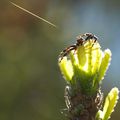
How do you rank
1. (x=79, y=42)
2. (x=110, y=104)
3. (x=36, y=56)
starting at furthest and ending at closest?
1. (x=36, y=56)
2. (x=79, y=42)
3. (x=110, y=104)

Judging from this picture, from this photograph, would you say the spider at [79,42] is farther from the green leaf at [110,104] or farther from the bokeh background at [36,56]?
the bokeh background at [36,56]

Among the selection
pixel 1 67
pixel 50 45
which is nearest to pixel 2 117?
pixel 1 67

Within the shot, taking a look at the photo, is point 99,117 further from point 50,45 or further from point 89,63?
point 50,45

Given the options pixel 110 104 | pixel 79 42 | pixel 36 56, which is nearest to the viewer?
pixel 110 104

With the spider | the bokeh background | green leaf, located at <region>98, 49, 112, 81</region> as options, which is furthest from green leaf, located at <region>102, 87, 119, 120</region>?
the bokeh background

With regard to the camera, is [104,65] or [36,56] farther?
[36,56]

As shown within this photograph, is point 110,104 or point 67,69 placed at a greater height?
point 67,69

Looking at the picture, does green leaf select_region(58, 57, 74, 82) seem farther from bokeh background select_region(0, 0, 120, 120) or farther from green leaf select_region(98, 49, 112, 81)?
bokeh background select_region(0, 0, 120, 120)

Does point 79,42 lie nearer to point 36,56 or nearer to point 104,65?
point 104,65

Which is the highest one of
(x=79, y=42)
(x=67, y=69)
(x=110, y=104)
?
(x=79, y=42)

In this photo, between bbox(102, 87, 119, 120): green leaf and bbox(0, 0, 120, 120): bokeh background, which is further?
bbox(0, 0, 120, 120): bokeh background

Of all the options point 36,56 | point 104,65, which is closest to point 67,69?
point 104,65
